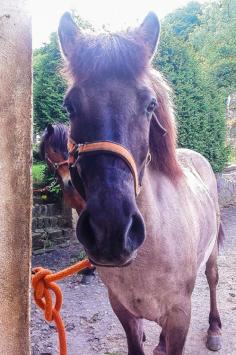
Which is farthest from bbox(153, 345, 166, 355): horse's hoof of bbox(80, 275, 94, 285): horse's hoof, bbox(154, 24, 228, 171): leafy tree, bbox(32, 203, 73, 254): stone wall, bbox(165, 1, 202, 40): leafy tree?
bbox(165, 1, 202, 40): leafy tree

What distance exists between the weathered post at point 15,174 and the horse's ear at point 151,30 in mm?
835

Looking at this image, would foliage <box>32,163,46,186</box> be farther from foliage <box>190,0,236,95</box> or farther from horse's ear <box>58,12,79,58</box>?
foliage <box>190,0,236,95</box>

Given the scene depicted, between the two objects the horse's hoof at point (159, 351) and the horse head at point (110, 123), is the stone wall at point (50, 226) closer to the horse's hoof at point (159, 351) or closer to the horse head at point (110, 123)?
the horse's hoof at point (159, 351)

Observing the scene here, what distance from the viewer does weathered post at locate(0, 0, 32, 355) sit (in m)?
0.86

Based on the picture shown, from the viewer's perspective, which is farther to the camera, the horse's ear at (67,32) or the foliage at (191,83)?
the foliage at (191,83)

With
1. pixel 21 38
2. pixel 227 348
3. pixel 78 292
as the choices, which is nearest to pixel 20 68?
pixel 21 38

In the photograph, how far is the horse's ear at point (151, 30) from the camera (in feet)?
5.32

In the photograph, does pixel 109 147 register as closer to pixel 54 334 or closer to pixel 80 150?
pixel 80 150

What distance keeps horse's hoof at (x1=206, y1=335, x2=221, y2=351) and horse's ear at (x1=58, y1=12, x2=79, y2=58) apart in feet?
7.86

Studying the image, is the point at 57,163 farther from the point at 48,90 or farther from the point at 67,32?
the point at 67,32

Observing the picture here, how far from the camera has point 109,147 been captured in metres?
1.30

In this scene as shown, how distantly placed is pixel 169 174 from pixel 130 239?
0.80m

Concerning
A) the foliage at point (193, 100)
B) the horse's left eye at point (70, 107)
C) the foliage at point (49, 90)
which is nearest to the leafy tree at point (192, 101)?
the foliage at point (193, 100)

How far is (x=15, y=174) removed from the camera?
90cm
